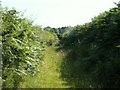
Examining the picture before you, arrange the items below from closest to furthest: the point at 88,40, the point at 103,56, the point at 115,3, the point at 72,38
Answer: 1. the point at 103,56
2. the point at 115,3
3. the point at 88,40
4. the point at 72,38

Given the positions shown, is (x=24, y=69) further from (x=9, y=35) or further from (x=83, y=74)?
(x=83, y=74)

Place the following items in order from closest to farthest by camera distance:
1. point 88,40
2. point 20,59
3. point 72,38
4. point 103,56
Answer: point 20,59 → point 103,56 → point 88,40 → point 72,38

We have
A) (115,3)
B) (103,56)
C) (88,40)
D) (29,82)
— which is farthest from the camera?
(88,40)

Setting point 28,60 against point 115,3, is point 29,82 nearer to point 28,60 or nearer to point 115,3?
point 28,60

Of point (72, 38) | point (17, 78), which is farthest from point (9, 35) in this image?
point (72, 38)

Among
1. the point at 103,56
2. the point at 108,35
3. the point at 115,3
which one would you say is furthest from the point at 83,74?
the point at 115,3

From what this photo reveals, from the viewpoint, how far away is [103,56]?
506 centimetres

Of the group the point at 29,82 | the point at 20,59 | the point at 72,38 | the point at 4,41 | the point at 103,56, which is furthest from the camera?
the point at 72,38

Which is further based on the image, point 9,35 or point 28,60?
point 28,60

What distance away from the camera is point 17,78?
368 cm

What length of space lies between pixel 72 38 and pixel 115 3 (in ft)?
23.9

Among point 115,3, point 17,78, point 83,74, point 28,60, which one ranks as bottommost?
point 83,74

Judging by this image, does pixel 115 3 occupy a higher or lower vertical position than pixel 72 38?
higher

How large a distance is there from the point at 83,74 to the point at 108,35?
151 cm
